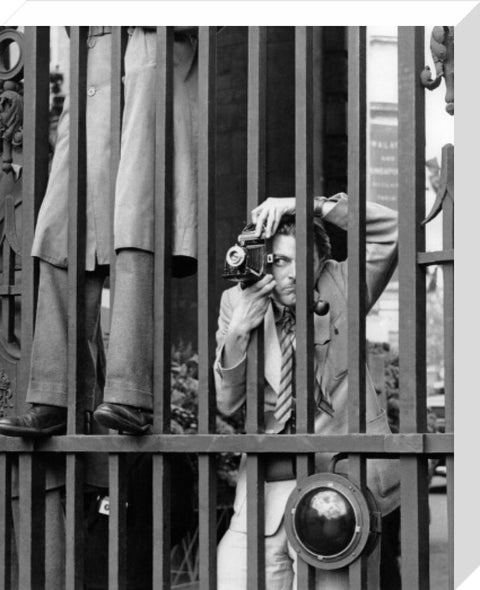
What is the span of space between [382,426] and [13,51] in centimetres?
677

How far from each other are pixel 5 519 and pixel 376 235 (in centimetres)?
177

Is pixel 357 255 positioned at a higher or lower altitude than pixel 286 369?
higher

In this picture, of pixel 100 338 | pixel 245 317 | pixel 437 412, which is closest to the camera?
pixel 245 317

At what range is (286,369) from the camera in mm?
4469

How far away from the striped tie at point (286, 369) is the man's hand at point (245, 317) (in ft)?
0.66

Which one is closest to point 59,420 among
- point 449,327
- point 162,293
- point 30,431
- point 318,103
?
point 30,431

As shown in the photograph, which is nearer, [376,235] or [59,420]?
[376,235]

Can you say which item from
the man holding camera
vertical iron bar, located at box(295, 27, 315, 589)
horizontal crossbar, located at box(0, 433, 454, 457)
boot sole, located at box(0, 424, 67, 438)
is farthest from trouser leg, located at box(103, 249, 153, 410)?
vertical iron bar, located at box(295, 27, 315, 589)

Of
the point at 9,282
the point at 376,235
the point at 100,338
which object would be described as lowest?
the point at 100,338

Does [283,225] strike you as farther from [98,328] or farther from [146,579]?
[146,579]

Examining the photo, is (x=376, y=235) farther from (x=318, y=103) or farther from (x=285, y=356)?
(x=318, y=103)

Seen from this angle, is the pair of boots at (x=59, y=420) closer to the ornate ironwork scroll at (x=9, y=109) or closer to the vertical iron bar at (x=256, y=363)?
the vertical iron bar at (x=256, y=363)

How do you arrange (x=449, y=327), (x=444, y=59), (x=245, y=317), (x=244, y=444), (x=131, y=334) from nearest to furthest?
(x=449, y=327)
(x=444, y=59)
(x=244, y=444)
(x=245, y=317)
(x=131, y=334)

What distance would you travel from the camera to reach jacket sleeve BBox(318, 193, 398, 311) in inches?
175
